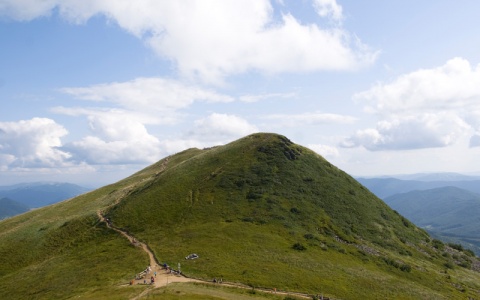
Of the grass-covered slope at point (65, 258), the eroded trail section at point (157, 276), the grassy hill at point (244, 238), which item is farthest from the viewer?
the grassy hill at point (244, 238)

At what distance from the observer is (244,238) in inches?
3420

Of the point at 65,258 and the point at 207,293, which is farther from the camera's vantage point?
the point at 65,258

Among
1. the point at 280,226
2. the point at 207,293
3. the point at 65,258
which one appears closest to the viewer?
the point at 207,293

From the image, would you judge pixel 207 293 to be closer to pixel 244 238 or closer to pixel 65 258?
pixel 244 238

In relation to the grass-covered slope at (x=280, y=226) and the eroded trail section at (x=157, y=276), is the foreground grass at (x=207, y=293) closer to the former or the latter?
the eroded trail section at (x=157, y=276)

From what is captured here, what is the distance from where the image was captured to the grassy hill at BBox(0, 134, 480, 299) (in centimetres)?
6925

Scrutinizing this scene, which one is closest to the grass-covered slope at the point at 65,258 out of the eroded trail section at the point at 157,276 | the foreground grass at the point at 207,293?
the eroded trail section at the point at 157,276

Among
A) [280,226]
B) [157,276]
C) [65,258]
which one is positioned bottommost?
[157,276]

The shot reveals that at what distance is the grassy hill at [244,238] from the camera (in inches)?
2726

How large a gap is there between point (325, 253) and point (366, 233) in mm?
28951

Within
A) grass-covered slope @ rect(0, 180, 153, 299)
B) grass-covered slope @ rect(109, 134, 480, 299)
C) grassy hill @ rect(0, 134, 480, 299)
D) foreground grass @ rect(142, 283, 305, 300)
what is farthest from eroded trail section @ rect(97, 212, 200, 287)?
foreground grass @ rect(142, 283, 305, 300)

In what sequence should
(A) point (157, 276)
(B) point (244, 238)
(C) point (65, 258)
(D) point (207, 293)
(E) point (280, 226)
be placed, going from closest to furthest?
1. (D) point (207, 293)
2. (A) point (157, 276)
3. (C) point (65, 258)
4. (B) point (244, 238)
5. (E) point (280, 226)

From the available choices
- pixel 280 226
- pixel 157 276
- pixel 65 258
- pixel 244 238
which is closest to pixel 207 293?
pixel 157 276

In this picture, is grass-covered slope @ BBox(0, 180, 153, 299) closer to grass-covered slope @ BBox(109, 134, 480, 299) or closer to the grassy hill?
the grassy hill
